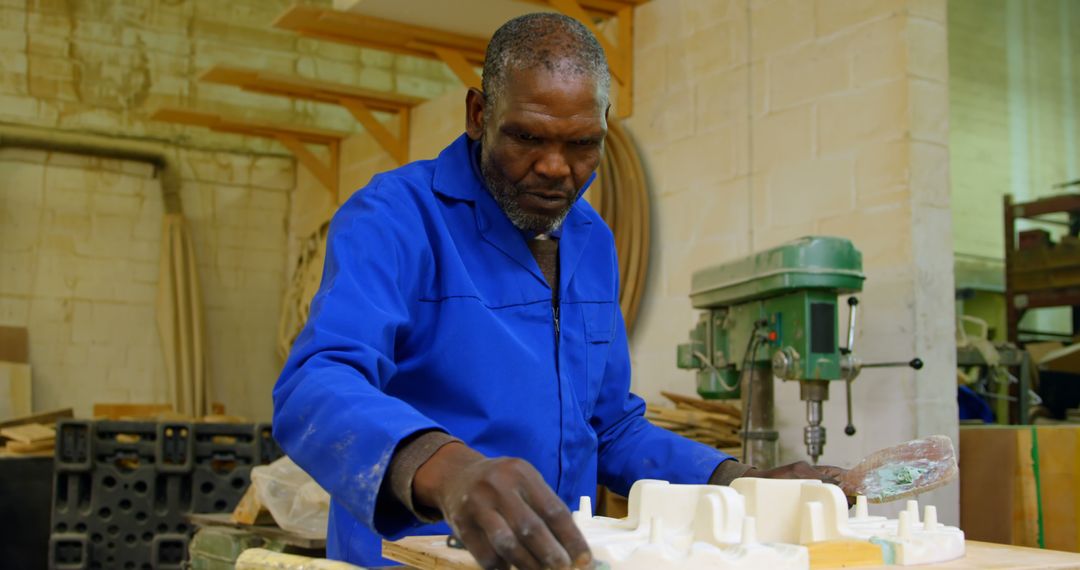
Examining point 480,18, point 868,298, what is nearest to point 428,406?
point 868,298

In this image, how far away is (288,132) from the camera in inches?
268

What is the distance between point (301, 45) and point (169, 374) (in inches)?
90.6

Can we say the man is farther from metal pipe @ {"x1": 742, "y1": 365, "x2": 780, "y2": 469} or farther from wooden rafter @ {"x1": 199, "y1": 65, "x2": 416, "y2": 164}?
wooden rafter @ {"x1": 199, "y1": 65, "x2": 416, "y2": 164}

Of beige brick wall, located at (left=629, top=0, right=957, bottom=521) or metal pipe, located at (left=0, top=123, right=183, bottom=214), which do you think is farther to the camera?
metal pipe, located at (left=0, top=123, right=183, bottom=214)

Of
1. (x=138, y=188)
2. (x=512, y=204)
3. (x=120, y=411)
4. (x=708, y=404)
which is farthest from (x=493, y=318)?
(x=138, y=188)

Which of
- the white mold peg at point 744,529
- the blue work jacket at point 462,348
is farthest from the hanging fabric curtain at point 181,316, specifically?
the white mold peg at point 744,529

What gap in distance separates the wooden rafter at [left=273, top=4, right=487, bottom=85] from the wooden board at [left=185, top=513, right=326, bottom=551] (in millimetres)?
2179

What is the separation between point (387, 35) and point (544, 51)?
146 inches

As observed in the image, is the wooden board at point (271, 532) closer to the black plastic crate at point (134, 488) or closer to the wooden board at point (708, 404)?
the black plastic crate at point (134, 488)

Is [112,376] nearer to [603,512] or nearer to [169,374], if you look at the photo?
[169,374]

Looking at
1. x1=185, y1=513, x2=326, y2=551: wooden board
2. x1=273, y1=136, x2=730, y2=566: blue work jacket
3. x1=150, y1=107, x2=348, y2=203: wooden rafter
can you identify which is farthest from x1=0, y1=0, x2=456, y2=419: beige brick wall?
x1=273, y1=136, x2=730, y2=566: blue work jacket

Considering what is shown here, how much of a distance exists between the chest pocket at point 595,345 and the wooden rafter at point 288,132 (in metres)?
5.09

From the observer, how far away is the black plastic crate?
402 centimetres

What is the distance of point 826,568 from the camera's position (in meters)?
1.15
